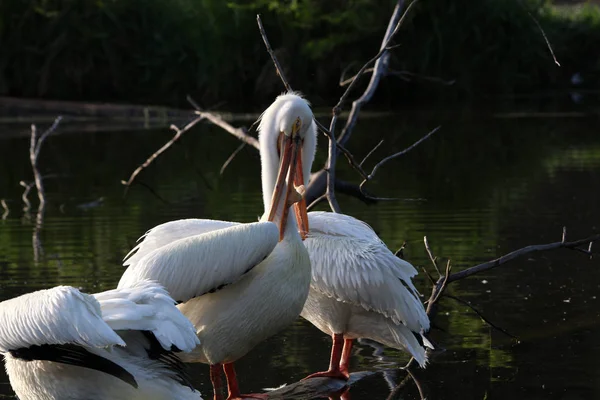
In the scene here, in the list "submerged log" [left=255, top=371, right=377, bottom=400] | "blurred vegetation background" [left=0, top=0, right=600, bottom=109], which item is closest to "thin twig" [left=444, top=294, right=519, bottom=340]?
"submerged log" [left=255, top=371, right=377, bottom=400]

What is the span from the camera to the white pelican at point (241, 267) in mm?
4258

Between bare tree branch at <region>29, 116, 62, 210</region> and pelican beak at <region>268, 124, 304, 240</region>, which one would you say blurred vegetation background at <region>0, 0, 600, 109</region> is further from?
pelican beak at <region>268, 124, 304, 240</region>

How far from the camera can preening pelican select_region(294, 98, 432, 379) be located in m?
4.72

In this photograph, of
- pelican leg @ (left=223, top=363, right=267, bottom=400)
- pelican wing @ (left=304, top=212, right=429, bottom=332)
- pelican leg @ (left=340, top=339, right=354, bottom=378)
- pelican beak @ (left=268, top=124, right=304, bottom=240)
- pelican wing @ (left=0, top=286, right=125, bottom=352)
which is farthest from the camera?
pelican leg @ (left=340, top=339, right=354, bottom=378)

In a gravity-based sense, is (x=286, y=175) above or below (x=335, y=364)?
above

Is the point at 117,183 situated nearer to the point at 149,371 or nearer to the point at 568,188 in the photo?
the point at 568,188

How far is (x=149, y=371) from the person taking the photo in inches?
141

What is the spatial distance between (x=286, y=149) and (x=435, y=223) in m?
4.18

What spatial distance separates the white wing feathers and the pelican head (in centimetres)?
123

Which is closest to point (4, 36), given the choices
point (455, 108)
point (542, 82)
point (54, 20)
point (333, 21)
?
point (54, 20)

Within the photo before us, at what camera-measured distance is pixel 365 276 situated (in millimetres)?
4742

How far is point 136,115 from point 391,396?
1629 cm

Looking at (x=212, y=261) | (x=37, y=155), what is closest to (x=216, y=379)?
(x=212, y=261)

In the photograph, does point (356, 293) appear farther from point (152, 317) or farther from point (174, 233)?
point (152, 317)
